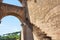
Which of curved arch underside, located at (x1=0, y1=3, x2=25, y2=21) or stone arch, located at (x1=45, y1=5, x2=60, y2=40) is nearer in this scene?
stone arch, located at (x1=45, y1=5, x2=60, y2=40)

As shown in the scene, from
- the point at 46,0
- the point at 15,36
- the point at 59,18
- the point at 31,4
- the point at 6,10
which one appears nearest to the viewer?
the point at 59,18

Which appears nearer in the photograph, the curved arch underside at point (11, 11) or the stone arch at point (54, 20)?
the stone arch at point (54, 20)

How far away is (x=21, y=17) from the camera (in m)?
11.6

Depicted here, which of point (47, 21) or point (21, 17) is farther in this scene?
point (21, 17)

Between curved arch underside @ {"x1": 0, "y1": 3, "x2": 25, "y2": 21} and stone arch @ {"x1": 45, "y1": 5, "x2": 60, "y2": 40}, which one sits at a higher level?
curved arch underside @ {"x1": 0, "y1": 3, "x2": 25, "y2": 21}

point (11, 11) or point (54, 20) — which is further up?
point (11, 11)

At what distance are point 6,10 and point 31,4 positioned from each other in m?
10.0

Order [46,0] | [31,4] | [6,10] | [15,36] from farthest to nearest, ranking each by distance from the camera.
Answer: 1. [15,36]
2. [6,10]
3. [31,4]
4. [46,0]

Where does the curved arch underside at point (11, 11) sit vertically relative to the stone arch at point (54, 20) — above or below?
above

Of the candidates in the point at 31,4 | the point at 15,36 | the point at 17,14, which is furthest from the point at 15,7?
the point at 31,4

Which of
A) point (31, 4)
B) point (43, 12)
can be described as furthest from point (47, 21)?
point (31, 4)

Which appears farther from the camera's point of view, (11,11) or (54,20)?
(11,11)

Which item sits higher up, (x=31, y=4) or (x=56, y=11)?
(x=31, y=4)

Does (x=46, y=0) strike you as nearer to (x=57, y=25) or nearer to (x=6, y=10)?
(x=57, y=25)
